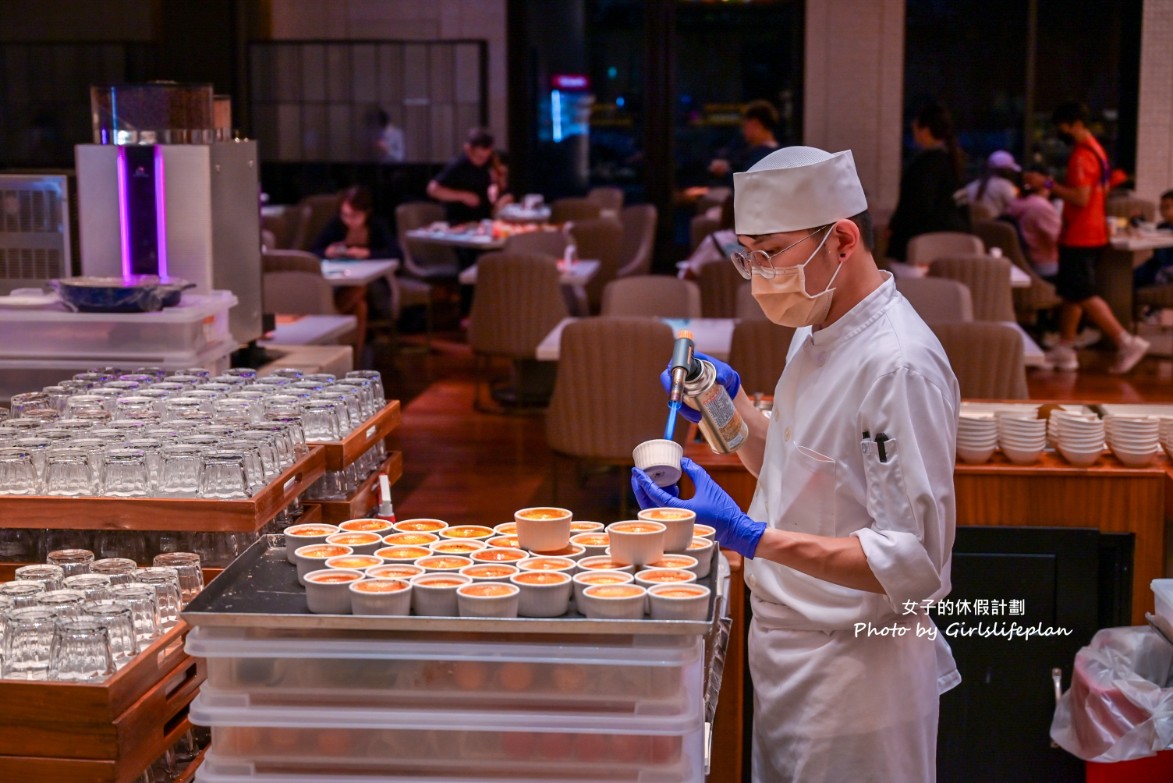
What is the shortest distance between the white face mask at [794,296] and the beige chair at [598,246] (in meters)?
7.37

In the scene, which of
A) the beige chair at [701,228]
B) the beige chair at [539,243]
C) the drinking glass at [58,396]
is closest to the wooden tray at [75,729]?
the drinking glass at [58,396]

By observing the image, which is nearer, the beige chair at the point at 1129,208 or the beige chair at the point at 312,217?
the beige chair at the point at 1129,208

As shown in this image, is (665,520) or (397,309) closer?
(665,520)

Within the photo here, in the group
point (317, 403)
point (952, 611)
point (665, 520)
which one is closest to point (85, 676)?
point (665, 520)

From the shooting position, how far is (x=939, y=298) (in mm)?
5973

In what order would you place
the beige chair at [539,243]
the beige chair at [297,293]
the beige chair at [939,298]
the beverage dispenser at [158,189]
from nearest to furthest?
the beverage dispenser at [158,189] < the beige chair at [939,298] < the beige chair at [297,293] < the beige chair at [539,243]

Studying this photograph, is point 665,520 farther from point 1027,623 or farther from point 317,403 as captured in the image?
point 1027,623

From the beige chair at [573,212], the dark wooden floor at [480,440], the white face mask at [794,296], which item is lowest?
the dark wooden floor at [480,440]

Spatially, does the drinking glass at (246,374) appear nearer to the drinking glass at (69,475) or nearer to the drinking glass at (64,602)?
the drinking glass at (69,475)

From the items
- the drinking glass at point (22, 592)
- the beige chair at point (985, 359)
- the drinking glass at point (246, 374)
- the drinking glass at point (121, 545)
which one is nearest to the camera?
the drinking glass at point (22, 592)

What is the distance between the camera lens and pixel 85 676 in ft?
6.89

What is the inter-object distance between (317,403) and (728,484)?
107 cm

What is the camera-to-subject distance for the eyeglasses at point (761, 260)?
7.53 ft

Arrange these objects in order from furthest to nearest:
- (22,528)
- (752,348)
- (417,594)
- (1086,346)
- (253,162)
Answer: (1086,346) < (752,348) < (253,162) < (22,528) < (417,594)
